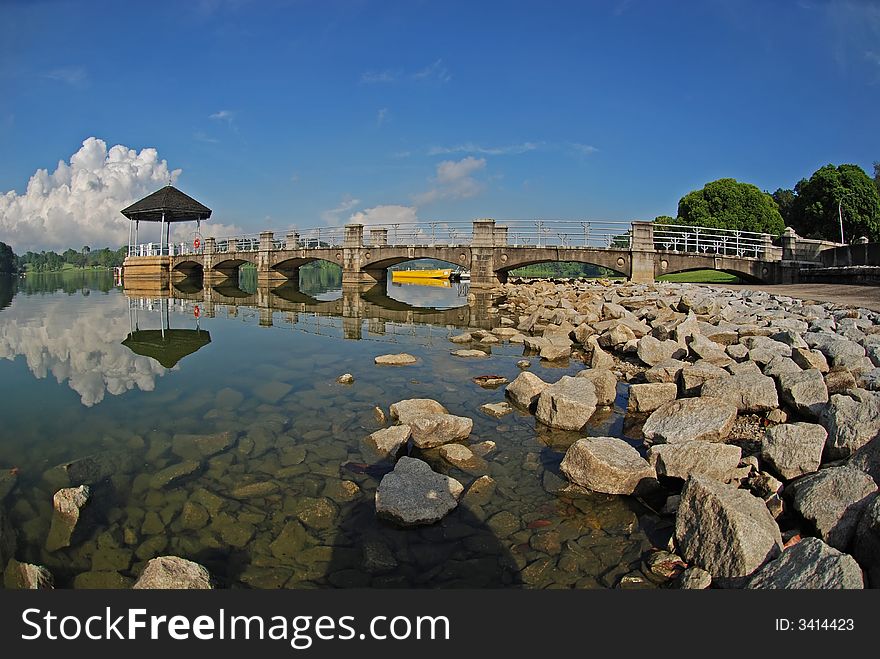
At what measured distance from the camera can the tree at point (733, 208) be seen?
148 ft

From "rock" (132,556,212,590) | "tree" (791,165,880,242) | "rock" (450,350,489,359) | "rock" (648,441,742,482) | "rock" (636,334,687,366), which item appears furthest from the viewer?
"tree" (791,165,880,242)

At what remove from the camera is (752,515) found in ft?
9.95

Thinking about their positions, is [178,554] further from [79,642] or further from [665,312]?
[665,312]

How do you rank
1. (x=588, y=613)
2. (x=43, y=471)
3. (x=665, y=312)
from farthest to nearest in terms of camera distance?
(x=665, y=312) < (x=43, y=471) < (x=588, y=613)

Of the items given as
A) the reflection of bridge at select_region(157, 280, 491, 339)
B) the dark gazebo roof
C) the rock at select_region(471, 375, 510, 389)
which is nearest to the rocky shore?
the rock at select_region(471, 375, 510, 389)

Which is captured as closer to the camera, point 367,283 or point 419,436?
point 419,436

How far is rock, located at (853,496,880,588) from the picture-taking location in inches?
103

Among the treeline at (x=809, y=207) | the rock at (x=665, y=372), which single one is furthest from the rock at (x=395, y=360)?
the treeline at (x=809, y=207)

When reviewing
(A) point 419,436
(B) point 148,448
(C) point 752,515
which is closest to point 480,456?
(A) point 419,436

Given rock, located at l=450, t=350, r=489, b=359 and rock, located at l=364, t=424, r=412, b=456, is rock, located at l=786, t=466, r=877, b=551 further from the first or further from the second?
rock, located at l=450, t=350, r=489, b=359

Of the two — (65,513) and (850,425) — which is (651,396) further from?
(65,513)

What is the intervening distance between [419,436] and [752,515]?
3.00m

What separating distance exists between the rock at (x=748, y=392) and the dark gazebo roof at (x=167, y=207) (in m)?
41.3

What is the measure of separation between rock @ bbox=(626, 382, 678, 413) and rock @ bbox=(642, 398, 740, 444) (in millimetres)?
1043
